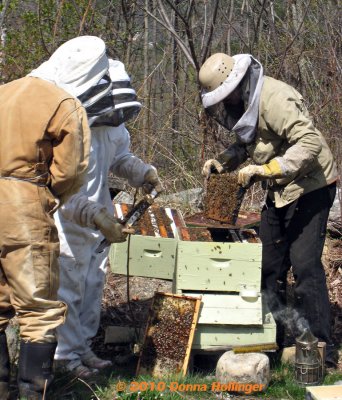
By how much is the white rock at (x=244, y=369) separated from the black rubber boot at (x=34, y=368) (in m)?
1.00

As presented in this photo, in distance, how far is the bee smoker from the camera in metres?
4.09

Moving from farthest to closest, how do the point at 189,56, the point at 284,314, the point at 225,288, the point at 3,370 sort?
the point at 189,56, the point at 284,314, the point at 225,288, the point at 3,370

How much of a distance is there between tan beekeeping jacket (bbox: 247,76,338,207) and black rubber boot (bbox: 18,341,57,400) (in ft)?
5.31

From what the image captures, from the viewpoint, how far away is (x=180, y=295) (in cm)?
411

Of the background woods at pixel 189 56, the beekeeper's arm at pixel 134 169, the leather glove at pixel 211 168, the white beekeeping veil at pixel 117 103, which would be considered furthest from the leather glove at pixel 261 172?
the background woods at pixel 189 56

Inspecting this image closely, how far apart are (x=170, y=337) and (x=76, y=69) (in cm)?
156

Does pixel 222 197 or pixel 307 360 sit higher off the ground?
pixel 222 197

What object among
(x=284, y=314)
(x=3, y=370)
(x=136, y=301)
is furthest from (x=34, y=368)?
(x=136, y=301)

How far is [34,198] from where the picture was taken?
10.8 ft

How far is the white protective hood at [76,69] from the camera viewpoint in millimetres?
3564

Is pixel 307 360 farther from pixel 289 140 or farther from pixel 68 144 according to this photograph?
pixel 68 144

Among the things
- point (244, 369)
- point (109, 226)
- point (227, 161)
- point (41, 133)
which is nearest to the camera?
point (41, 133)

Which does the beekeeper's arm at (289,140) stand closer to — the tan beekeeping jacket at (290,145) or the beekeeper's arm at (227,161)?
→ the tan beekeeping jacket at (290,145)

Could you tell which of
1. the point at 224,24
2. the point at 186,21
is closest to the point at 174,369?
the point at 186,21
